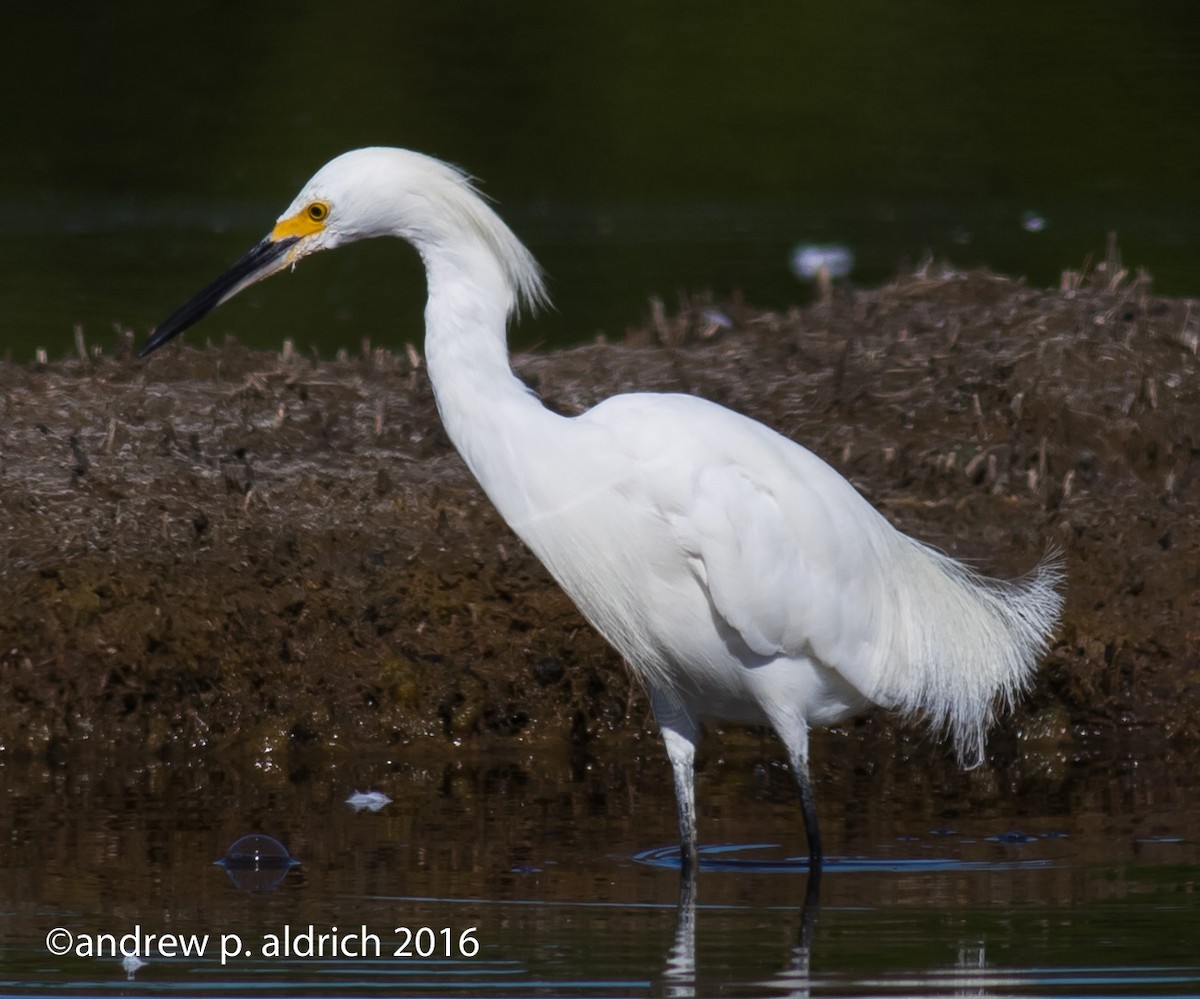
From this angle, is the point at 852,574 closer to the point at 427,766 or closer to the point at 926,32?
the point at 427,766

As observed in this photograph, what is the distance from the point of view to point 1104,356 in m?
7.27

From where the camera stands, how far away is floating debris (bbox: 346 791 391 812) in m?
5.09

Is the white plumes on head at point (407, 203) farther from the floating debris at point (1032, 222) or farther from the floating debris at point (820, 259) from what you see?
the floating debris at point (1032, 222)

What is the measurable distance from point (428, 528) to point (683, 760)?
1.58m

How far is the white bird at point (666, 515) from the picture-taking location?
176 inches

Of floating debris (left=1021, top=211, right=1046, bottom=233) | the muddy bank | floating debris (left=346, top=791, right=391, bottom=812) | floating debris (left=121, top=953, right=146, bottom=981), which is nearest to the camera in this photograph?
floating debris (left=121, top=953, right=146, bottom=981)

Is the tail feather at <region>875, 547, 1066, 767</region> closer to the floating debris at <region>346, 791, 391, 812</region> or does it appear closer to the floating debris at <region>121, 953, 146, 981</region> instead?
the floating debris at <region>346, 791, 391, 812</region>

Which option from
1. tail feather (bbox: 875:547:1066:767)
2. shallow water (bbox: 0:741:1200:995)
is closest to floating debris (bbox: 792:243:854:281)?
tail feather (bbox: 875:547:1066:767)

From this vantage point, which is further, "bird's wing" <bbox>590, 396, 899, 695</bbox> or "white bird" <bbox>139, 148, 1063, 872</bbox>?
"bird's wing" <bbox>590, 396, 899, 695</bbox>

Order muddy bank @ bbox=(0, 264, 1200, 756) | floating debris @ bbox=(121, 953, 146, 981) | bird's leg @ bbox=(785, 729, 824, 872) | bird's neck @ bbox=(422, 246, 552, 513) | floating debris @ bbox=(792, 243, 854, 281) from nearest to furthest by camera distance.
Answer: floating debris @ bbox=(121, 953, 146, 981) → bird's neck @ bbox=(422, 246, 552, 513) → bird's leg @ bbox=(785, 729, 824, 872) → muddy bank @ bbox=(0, 264, 1200, 756) → floating debris @ bbox=(792, 243, 854, 281)

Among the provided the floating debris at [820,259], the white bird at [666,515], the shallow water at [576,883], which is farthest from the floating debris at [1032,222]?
the white bird at [666,515]

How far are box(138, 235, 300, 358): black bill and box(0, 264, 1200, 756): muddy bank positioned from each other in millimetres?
1190

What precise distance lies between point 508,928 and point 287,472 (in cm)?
262

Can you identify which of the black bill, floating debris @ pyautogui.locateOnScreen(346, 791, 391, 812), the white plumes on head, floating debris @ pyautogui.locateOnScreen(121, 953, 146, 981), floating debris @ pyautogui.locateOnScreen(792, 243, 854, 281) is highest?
floating debris @ pyautogui.locateOnScreen(792, 243, 854, 281)
